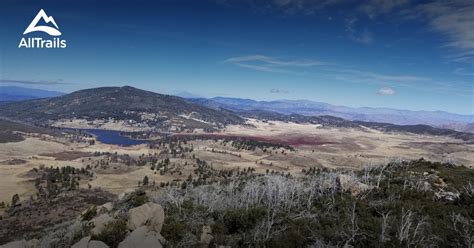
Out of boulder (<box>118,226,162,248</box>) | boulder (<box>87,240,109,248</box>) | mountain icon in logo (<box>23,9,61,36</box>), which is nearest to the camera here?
boulder (<box>87,240,109,248</box>)

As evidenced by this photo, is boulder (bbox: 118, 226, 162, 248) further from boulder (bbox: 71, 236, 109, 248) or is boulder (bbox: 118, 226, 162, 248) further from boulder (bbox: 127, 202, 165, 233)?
boulder (bbox: 127, 202, 165, 233)

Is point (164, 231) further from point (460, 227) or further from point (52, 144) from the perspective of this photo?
point (52, 144)

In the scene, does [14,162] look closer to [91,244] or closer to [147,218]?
[147,218]

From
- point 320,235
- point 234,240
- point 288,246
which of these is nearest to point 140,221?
point 234,240

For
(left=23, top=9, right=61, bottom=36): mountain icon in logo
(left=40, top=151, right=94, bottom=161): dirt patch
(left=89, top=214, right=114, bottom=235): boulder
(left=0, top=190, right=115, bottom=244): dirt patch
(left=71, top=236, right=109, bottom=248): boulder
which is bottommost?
(left=40, top=151, right=94, bottom=161): dirt patch

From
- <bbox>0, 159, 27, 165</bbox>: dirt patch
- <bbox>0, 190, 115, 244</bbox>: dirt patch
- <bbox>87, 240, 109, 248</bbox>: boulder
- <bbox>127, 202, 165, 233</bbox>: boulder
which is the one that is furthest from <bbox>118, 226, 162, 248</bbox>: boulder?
<bbox>0, 159, 27, 165</bbox>: dirt patch

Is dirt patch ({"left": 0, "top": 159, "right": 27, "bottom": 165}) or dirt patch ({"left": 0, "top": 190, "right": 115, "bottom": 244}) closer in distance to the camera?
dirt patch ({"left": 0, "top": 190, "right": 115, "bottom": 244})

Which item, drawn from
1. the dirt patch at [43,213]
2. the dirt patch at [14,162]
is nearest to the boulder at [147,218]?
the dirt patch at [43,213]
